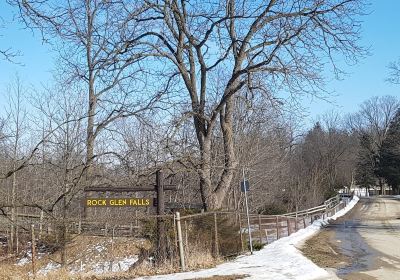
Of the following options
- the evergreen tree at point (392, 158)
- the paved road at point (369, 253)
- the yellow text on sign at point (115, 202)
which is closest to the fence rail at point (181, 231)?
the yellow text on sign at point (115, 202)

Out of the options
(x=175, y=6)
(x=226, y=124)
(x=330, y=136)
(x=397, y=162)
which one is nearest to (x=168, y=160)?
(x=226, y=124)

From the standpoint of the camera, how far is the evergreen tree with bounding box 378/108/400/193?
8878 cm

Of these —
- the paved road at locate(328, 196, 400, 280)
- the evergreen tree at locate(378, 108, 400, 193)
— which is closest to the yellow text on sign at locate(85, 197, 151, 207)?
the paved road at locate(328, 196, 400, 280)

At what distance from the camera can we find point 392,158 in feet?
296

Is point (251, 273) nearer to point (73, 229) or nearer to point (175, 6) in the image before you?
point (73, 229)

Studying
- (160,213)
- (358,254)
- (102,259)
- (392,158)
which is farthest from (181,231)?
(392,158)

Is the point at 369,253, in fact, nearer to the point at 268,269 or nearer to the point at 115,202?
the point at 268,269

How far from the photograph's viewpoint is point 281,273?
12.3 meters

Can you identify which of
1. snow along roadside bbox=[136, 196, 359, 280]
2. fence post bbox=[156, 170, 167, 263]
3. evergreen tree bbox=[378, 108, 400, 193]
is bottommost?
snow along roadside bbox=[136, 196, 359, 280]

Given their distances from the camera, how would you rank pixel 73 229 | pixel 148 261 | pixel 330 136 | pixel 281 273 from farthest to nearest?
1. pixel 330 136
2. pixel 73 229
3. pixel 148 261
4. pixel 281 273

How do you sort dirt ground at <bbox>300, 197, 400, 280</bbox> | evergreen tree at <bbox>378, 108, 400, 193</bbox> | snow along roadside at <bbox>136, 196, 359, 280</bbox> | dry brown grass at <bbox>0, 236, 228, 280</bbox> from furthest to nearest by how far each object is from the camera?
evergreen tree at <bbox>378, 108, 400, 193</bbox>
dirt ground at <bbox>300, 197, 400, 280</bbox>
dry brown grass at <bbox>0, 236, 228, 280</bbox>
snow along roadside at <bbox>136, 196, 359, 280</bbox>

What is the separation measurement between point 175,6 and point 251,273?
10.9 meters

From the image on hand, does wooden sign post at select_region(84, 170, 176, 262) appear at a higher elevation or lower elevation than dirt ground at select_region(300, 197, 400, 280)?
higher

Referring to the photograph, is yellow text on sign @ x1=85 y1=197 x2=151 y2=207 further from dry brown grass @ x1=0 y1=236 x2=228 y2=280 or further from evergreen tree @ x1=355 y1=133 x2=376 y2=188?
evergreen tree @ x1=355 y1=133 x2=376 y2=188
